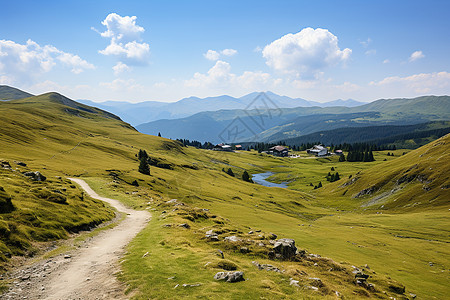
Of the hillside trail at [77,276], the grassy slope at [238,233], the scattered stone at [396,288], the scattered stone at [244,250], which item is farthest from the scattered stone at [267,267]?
the scattered stone at [396,288]

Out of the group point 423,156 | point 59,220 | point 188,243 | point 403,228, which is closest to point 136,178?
point 59,220

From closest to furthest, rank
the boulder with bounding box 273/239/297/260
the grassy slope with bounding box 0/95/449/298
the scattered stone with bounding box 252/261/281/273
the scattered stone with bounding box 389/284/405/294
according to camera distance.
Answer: the grassy slope with bounding box 0/95/449/298, the scattered stone with bounding box 252/261/281/273, the boulder with bounding box 273/239/297/260, the scattered stone with bounding box 389/284/405/294

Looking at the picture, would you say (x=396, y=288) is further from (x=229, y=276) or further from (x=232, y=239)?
(x=229, y=276)

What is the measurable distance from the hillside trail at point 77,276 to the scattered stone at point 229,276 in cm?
663

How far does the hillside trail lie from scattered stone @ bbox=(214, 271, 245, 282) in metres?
6.63

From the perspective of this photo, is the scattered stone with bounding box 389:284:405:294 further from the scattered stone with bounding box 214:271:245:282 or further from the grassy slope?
the scattered stone with bounding box 214:271:245:282

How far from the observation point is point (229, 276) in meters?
18.1

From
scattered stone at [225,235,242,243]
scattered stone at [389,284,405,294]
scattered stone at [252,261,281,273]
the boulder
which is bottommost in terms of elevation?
scattered stone at [389,284,405,294]

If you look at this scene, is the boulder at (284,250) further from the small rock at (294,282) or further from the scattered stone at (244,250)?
the small rock at (294,282)

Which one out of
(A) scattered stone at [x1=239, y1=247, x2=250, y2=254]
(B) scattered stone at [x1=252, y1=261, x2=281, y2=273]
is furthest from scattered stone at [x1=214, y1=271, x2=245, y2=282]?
(A) scattered stone at [x1=239, y1=247, x2=250, y2=254]

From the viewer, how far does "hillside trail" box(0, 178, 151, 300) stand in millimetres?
15758

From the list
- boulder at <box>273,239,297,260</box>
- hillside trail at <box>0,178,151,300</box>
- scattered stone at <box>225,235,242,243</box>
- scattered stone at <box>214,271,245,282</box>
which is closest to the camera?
hillside trail at <box>0,178,151,300</box>

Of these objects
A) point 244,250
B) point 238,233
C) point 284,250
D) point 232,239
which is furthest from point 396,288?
point 232,239

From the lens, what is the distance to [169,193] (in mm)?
77688
